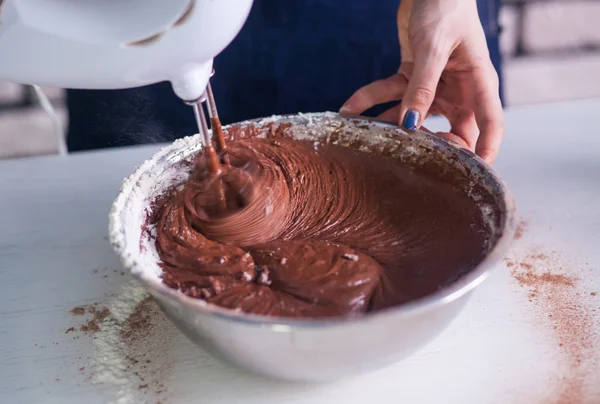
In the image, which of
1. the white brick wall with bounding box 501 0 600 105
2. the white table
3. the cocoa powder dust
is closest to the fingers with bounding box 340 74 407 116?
the white table

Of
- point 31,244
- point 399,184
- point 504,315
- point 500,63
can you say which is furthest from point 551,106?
point 31,244

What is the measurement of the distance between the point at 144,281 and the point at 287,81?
0.82 m

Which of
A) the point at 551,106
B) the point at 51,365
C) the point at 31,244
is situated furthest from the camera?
the point at 551,106

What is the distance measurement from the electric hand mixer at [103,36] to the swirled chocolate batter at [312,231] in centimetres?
30

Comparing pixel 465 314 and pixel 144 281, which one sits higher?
pixel 144 281

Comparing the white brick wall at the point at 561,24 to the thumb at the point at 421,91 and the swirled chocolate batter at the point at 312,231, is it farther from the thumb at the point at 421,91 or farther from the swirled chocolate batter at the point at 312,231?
the swirled chocolate batter at the point at 312,231

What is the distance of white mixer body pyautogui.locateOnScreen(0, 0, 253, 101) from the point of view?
548mm

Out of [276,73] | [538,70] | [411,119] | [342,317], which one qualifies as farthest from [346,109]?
[538,70]

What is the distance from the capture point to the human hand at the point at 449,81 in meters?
0.96

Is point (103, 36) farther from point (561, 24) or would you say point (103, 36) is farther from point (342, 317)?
point (561, 24)

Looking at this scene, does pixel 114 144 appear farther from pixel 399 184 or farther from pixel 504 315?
pixel 504 315

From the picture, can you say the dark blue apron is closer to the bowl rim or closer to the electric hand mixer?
the bowl rim

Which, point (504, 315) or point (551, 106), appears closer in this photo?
point (504, 315)

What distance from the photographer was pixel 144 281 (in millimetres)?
640
